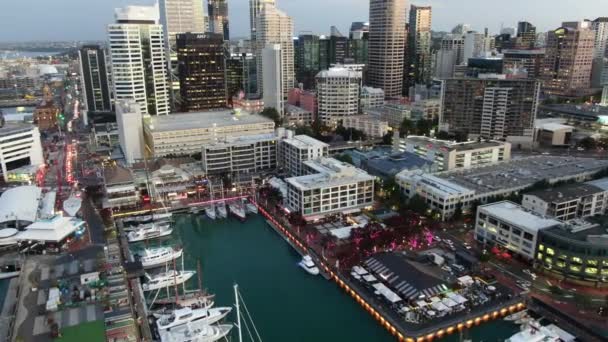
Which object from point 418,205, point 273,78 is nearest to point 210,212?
point 418,205

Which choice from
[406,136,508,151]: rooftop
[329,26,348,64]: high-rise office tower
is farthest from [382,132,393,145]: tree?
[329,26,348,64]: high-rise office tower

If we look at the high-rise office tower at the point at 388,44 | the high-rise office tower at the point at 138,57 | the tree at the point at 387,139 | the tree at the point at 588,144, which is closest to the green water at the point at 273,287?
the tree at the point at 387,139

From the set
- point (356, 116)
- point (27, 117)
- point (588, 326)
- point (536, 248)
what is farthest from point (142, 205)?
point (27, 117)

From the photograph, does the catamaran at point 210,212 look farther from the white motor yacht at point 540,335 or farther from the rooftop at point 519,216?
the white motor yacht at point 540,335

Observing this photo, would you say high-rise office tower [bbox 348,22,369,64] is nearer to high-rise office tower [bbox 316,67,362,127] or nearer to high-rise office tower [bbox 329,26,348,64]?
high-rise office tower [bbox 329,26,348,64]

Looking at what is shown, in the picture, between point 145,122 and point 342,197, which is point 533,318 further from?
point 145,122
